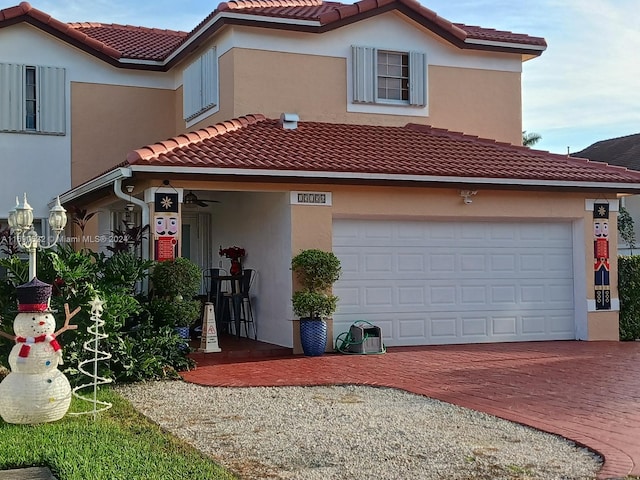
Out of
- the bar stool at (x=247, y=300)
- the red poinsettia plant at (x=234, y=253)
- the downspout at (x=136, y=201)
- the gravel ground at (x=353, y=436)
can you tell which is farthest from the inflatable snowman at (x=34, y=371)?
the red poinsettia plant at (x=234, y=253)

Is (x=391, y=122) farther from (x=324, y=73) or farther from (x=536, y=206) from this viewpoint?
(x=536, y=206)

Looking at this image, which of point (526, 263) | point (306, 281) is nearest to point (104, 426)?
point (306, 281)

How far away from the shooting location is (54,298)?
401 inches

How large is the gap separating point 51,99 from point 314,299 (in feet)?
28.0

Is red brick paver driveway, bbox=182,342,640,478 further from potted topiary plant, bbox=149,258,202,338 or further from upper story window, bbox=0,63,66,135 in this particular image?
upper story window, bbox=0,63,66,135

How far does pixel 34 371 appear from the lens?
7754 millimetres

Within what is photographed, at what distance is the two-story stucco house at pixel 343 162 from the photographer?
13398mm

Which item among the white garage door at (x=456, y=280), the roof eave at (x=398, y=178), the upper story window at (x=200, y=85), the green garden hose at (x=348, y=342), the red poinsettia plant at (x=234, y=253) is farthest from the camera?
the upper story window at (x=200, y=85)

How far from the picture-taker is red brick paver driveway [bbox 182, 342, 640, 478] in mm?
7652

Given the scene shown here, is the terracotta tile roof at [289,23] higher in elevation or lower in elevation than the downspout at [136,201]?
higher

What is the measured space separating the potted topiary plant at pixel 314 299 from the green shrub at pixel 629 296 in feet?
19.5

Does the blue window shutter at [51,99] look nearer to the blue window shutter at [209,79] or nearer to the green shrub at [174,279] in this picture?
the blue window shutter at [209,79]

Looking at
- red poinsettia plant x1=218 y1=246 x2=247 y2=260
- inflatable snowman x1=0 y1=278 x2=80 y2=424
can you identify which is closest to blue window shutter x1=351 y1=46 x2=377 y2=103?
red poinsettia plant x1=218 y1=246 x2=247 y2=260

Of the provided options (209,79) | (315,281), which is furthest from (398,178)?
(209,79)
